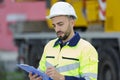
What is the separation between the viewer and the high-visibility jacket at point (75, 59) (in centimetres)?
598

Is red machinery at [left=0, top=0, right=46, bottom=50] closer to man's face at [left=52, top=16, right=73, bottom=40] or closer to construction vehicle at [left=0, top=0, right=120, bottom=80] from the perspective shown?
construction vehicle at [left=0, top=0, right=120, bottom=80]

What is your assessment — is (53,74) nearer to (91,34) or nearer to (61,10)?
(61,10)

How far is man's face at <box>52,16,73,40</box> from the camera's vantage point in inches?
237

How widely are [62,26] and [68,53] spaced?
0.81ft

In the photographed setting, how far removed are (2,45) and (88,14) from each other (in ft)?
59.9

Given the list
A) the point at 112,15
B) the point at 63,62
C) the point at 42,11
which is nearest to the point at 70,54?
the point at 63,62

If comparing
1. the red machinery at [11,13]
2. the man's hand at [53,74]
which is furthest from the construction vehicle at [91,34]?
the red machinery at [11,13]

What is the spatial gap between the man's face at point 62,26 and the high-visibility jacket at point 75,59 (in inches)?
4.0

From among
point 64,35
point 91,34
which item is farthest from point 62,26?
point 91,34

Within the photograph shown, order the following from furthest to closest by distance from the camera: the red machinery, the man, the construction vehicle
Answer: the red machinery, the construction vehicle, the man

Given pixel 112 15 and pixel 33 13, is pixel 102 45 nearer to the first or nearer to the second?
pixel 112 15

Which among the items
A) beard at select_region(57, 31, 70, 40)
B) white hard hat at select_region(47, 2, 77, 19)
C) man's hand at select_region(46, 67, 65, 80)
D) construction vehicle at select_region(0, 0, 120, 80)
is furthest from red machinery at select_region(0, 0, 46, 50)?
man's hand at select_region(46, 67, 65, 80)

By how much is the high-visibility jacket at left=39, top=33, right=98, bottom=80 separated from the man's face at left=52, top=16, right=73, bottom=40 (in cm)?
10

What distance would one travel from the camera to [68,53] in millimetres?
6086
